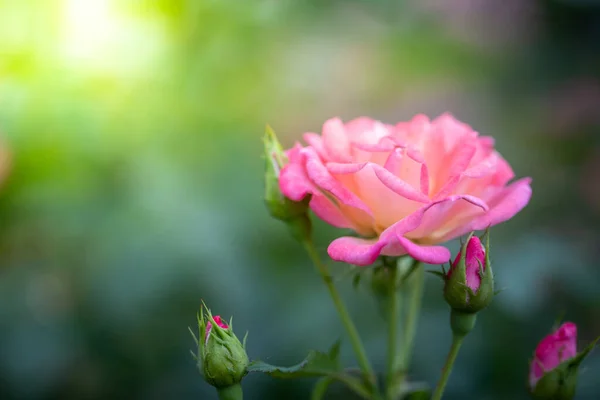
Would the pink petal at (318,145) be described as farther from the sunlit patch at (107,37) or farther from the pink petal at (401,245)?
the sunlit patch at (107,37)

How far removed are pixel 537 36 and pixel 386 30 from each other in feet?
1.36

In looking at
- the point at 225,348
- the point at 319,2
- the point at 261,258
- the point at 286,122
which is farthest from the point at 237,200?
the point at 225,348

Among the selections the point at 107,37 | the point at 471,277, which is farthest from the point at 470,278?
the point at 107,37

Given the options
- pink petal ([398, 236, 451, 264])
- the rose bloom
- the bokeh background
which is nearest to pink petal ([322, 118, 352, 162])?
the rose bloom

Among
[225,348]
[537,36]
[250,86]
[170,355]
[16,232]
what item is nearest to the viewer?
[225,348]

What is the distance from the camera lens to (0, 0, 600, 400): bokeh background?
1153 millimetres

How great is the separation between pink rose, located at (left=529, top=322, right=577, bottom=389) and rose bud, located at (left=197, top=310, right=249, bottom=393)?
0.31 meters

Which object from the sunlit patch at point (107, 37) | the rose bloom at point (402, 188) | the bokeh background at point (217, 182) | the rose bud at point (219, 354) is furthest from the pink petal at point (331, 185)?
the sunlit patch at point (107, 37)

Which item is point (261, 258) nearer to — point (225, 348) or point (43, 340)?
point (43, 340)

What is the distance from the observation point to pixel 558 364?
66 centimetres

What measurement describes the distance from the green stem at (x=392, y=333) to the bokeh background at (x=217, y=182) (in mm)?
390

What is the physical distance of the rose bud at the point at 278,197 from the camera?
26.9 inches

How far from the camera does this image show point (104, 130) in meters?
1.37

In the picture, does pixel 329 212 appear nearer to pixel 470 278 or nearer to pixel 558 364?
pixel 470 278
